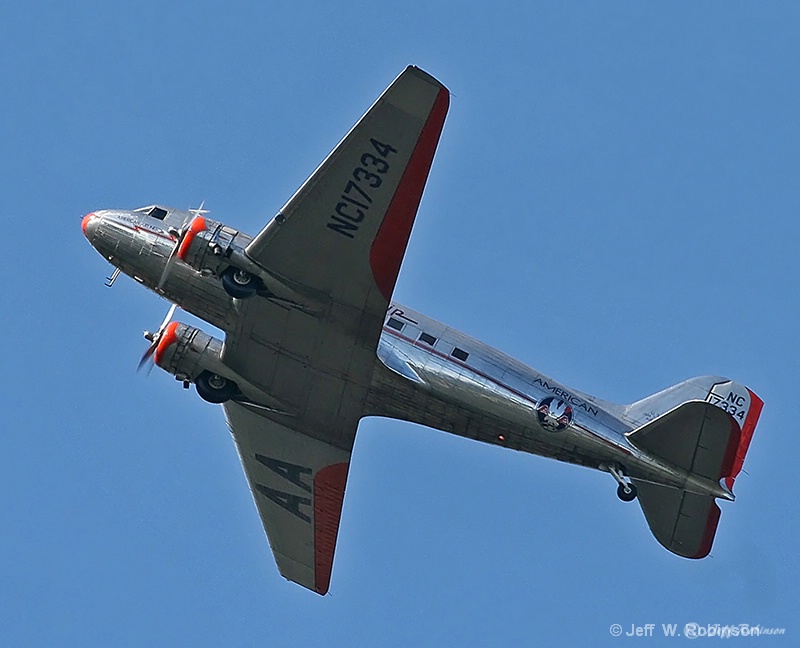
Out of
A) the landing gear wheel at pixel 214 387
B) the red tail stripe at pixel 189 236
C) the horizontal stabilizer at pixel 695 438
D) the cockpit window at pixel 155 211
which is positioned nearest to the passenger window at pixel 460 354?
the horizontal stabilizer at pixel 695 438

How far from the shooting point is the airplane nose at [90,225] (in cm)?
3800

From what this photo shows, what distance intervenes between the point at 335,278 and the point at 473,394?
4723 millimetres

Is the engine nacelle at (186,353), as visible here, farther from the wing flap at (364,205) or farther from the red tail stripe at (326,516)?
the red tail stripe at (326,516)

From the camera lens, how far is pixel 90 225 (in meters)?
38.1

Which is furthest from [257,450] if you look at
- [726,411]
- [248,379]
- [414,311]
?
[726,411]

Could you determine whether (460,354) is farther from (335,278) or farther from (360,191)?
(360,191)

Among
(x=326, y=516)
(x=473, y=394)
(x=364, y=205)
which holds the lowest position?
(x=326, y=516)

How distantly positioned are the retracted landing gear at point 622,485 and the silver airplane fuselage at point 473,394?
0.08 meters

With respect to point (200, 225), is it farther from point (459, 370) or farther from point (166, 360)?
point (459, 370)

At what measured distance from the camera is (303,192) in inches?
1345

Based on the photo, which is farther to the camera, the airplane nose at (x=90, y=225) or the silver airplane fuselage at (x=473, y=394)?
the airplane nose at (x=90, y=225)

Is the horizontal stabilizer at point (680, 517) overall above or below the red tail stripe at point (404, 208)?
below

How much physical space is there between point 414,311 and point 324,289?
10.3ft

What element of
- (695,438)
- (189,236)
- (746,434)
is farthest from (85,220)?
(746,434)
